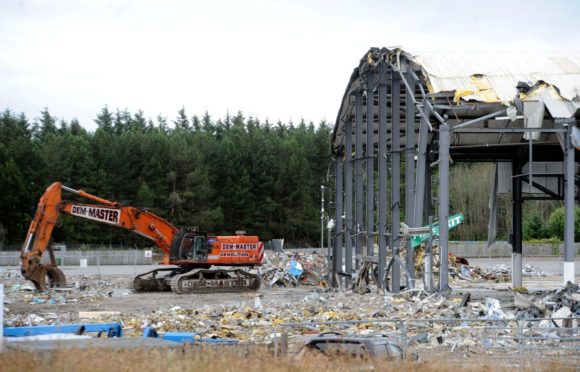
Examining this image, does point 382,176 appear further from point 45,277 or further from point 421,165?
point 45,277

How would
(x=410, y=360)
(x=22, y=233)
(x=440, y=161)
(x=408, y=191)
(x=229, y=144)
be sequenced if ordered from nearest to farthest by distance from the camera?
1. (x=410, y=360)
2. (x=440, y=161)
3. (x=408, y=191)
4. (x=22, y=233)
5. (x=229, y=144)

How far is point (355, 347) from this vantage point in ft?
46.2

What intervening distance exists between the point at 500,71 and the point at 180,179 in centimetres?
6058

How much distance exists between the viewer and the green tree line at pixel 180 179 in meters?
80.4

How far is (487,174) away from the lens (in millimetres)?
98375

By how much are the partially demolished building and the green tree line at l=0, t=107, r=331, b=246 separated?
1783 inches

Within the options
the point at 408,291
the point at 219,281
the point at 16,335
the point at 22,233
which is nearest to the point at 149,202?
the point at 22,233

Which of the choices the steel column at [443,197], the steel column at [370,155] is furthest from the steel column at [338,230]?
the steel column at [443,197]

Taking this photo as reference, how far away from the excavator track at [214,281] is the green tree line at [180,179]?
136ft

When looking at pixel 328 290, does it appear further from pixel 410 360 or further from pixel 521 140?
pixel 410 360

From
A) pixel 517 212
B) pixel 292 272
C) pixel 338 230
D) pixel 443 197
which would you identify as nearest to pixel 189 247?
pixel 338 230

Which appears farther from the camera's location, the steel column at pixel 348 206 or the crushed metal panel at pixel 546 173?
the crushed metal panel at pixel 546 173

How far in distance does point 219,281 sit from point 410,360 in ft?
84.6

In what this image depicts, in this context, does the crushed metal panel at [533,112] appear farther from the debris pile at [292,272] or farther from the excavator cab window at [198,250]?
the debris pile at [292,272]
